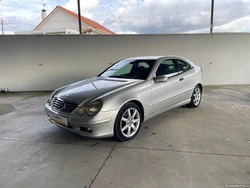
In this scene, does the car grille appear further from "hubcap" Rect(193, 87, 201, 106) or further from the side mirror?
"hubcap" Rect(193, 87, 201, 106)

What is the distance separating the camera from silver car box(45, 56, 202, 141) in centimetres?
270

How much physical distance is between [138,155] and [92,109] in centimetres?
88

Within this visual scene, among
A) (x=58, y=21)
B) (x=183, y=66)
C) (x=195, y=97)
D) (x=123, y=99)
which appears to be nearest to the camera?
(x=123, y=99)

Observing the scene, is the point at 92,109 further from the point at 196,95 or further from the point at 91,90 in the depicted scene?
the point at 196,95

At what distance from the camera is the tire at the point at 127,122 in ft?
9.39

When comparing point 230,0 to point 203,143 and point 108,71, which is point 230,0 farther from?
point 203,143

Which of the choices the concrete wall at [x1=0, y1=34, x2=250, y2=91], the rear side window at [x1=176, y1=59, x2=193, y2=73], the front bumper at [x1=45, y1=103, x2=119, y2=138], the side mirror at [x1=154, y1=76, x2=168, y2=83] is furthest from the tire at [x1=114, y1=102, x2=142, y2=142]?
the concrete wall at [x1=0, y1=34, x2=250, y2=91]

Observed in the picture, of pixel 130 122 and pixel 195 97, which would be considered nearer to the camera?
pixel 130 122

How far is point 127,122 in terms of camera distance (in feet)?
9.86

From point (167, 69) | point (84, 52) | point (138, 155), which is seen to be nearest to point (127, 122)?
point (138, 155)

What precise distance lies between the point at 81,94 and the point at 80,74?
196 inches

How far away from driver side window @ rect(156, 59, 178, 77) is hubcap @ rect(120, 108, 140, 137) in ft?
3.07

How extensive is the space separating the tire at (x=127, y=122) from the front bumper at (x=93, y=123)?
102 millimetres

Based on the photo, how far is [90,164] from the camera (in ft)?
7.98
